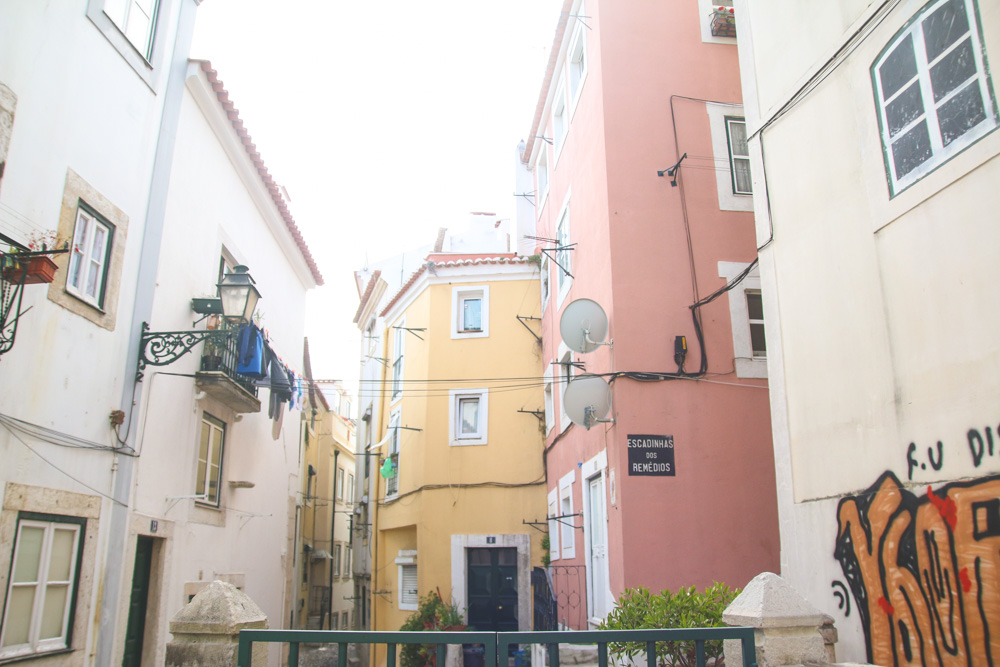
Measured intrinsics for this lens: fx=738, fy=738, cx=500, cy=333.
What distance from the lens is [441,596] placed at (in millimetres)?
17172

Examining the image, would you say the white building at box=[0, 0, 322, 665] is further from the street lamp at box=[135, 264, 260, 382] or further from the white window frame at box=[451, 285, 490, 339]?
the white window frame at box=[451, 285, 490, 339]

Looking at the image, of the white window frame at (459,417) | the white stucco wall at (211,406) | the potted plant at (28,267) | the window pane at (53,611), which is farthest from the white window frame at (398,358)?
the potted plant at (28,267)

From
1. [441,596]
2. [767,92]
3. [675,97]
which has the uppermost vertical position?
[675,97]

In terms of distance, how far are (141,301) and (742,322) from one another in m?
7.91

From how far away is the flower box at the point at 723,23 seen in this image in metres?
11.8

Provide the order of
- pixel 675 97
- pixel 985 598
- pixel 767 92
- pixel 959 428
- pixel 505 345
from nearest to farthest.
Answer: pixel 985 598 < pixel 959 428 < pixel 767 92 < pixel 675 97 < pixel 505 345

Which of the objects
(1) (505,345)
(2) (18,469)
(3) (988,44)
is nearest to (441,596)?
(1) (505,345)

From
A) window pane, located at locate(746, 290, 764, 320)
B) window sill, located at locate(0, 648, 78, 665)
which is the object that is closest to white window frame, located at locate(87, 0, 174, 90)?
window sill, located at locate(0, 648, 78, 665)

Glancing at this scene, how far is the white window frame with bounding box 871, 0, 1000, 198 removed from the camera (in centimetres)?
499

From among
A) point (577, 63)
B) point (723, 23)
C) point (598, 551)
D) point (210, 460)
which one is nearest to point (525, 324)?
point (577, 63)

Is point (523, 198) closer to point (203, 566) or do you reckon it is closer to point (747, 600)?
point (203, 566)

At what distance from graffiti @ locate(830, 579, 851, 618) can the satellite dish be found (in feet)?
15.5

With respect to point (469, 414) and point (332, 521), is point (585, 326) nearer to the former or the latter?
point (469, 414)

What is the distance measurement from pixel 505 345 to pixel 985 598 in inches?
571
